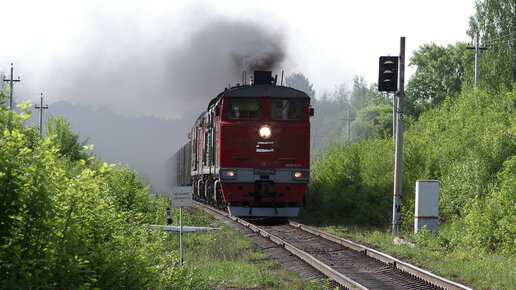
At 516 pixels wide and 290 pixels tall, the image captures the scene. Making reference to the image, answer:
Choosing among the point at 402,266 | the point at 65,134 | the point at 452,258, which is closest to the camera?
the point at 402,266

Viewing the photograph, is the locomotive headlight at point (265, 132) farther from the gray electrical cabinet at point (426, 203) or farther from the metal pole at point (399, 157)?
the gray electrical cabinet at point (426, 203)

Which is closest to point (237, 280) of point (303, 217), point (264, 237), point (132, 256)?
point (132, 256)

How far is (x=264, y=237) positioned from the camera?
622 inches

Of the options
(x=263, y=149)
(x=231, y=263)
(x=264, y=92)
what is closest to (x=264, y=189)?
(x=263, y=149)

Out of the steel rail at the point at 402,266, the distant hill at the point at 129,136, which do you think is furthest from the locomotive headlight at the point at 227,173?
the distant hill at the point at 129,136

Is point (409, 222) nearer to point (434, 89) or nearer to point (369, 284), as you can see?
point (369, 284)

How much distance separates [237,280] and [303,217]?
13.1 meters

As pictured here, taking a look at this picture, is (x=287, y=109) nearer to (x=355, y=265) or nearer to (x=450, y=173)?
(x=450, y=173)

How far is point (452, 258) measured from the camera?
39.4 ft

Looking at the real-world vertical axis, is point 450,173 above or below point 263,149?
below

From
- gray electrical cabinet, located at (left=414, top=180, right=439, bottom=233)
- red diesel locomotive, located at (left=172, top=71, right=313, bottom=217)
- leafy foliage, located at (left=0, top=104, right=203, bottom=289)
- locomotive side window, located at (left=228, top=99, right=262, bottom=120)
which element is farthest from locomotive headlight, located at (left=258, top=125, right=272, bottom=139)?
leafy foliage, located at (left=0, top=104, right=203, bottom=289)

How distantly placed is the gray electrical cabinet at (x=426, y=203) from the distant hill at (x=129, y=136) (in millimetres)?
46349

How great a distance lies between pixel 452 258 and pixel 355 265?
85.2 inches

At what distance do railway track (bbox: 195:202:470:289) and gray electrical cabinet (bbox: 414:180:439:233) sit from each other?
2.30m
